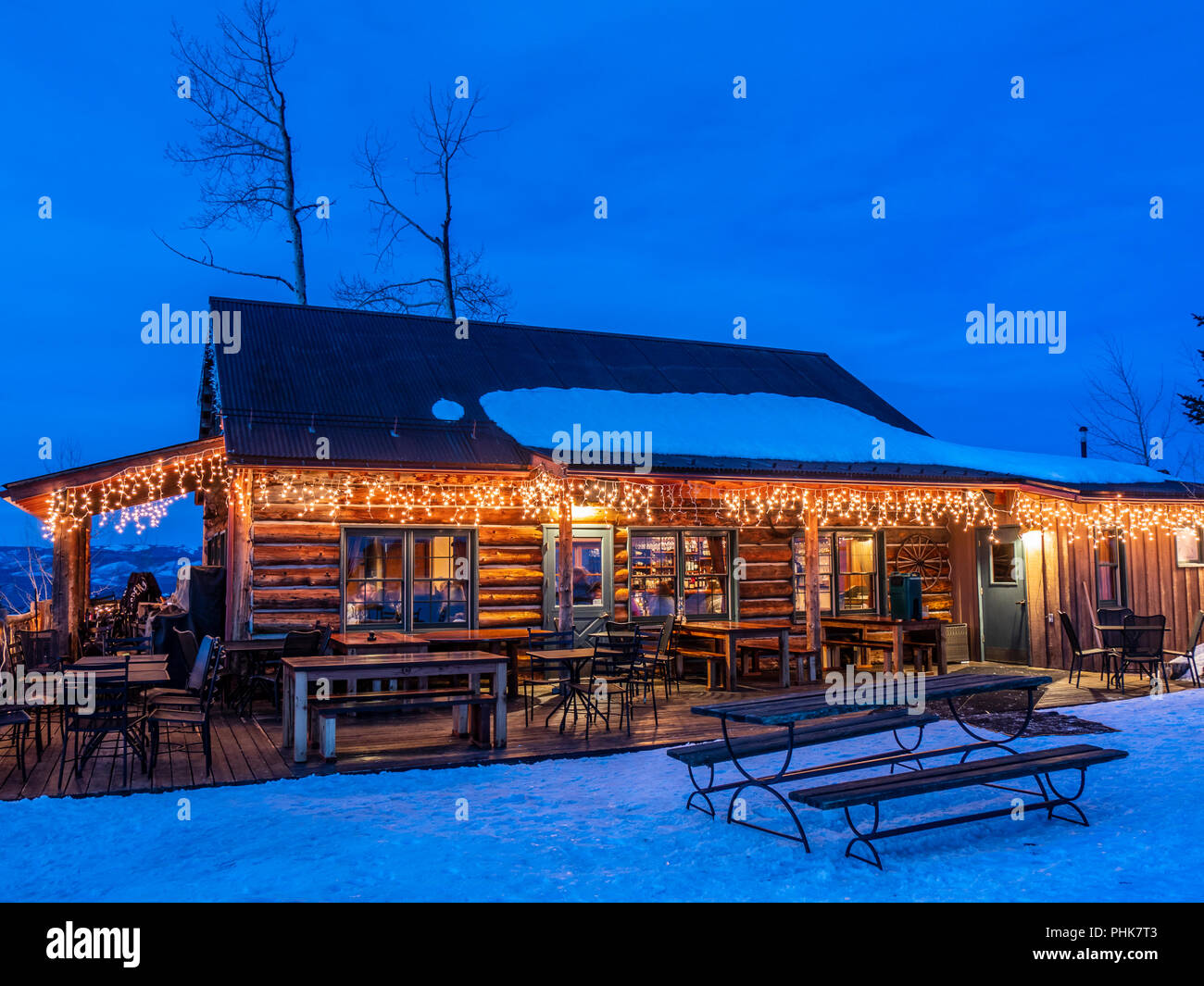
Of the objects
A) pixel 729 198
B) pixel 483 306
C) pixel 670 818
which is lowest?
pixel 670 818

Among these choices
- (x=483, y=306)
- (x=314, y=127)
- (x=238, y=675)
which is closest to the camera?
(x=238, y=675)

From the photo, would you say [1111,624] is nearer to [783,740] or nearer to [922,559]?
[922,559]

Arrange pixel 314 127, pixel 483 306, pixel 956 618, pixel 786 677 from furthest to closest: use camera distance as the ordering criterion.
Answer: pixel 314 127 → pixel 483 306 → pixel 956 618 → pixel 786 677

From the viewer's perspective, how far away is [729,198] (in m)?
88.6

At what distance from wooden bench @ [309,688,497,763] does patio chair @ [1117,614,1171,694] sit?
7.98 m

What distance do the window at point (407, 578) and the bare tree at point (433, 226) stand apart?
11380mm

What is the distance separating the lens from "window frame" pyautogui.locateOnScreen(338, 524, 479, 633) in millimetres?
12164

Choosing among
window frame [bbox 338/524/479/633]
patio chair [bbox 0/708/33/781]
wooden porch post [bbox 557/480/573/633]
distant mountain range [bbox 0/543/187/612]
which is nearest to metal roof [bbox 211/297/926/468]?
wooden porch post [bbox 557/480/573/633]

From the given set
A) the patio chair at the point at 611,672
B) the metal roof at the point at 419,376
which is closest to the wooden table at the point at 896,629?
the patio chair at the point at 611,672

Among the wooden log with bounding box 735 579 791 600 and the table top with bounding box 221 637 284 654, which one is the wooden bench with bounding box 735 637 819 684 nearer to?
the wooden log with bounding box 735 579 791 600

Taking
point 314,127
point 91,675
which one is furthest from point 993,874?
point 314,127

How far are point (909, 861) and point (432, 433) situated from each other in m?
8.96

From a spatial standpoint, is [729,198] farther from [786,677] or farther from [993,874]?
[993,874]

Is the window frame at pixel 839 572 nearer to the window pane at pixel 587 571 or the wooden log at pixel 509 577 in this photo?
the window pane at pixel 587 571
